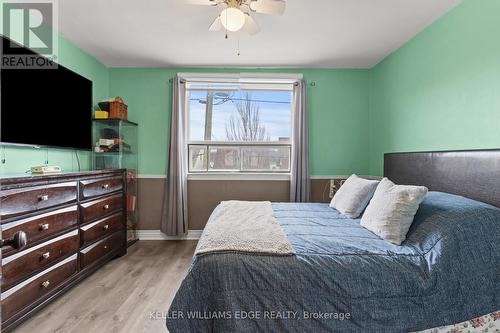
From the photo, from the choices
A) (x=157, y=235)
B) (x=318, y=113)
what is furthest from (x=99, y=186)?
(x=318, y=113)

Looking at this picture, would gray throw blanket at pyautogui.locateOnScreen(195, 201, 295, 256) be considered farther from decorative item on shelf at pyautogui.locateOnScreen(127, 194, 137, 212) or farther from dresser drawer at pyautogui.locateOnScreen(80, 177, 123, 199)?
decorative item on shelf at pyautogui.locateOnScreen(127, 194, 137, 212)

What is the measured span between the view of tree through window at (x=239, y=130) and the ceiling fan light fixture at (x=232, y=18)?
191 centimetres

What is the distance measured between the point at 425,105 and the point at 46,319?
3707mm

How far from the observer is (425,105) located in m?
2.78

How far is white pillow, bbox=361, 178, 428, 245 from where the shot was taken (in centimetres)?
182

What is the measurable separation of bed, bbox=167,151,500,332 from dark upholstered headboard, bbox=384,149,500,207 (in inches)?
11.5

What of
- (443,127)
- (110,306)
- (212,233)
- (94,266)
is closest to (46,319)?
(110,306)

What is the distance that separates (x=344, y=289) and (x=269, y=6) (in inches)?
77.6

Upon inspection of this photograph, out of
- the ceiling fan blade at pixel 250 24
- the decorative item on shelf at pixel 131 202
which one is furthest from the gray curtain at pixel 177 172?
the ceiling fan blade at pixel 250 24

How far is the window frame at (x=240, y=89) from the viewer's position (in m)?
3.88

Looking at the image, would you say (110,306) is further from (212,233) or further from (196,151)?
(196,151)

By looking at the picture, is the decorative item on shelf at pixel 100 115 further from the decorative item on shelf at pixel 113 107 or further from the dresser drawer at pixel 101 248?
the dresser drawer at pixel 101 248

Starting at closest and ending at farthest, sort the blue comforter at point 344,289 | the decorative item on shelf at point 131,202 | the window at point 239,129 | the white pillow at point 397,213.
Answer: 1. the blue comforter at point 344,289
2. the white pillow at point 397,213
3. the decorative item on shelf at point 131,202
4. the window at point 239,129

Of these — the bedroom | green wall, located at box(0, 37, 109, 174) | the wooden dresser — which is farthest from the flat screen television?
the wooden dresser
